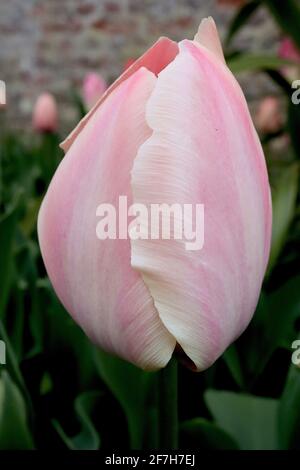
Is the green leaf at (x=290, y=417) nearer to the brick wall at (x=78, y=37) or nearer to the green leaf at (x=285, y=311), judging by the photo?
the green leaf at (x=285, y=311)

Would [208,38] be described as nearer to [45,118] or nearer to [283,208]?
[283,208]

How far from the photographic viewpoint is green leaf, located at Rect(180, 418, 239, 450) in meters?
0.44

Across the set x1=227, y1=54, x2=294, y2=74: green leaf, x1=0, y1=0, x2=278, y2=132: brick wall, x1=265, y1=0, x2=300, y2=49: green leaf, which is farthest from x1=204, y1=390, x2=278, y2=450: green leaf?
x1=0, y1=0, x2=278, y2=132: brick wall

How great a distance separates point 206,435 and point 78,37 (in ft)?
11.9

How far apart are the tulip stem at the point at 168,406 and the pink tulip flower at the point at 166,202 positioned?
2cm

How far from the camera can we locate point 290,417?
0.44 metres

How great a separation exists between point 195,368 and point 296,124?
1214 mm

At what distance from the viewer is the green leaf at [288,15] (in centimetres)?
123

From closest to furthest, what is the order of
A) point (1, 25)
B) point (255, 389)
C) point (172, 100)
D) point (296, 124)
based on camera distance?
1. point (172, 100)
2. point (255, 389)
3. point (296, 124)
4. point (1, 25)

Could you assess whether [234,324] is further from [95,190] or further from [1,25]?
[1,25]

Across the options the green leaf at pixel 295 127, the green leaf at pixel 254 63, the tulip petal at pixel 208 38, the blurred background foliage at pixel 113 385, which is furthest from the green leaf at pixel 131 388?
the green leaf at pixel 295 127
